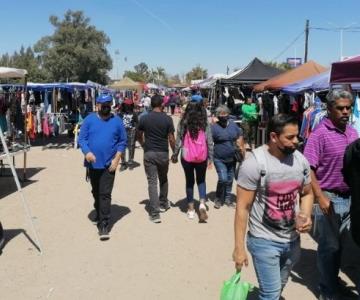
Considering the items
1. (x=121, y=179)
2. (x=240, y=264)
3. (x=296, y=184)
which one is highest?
(x=296, y=184)

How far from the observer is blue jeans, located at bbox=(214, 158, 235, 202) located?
782 cm

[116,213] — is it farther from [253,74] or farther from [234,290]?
[253,74]

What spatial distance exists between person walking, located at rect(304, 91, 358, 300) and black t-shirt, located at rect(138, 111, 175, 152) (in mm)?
3312

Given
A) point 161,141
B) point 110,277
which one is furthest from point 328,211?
point 161,141

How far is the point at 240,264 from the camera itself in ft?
10.6

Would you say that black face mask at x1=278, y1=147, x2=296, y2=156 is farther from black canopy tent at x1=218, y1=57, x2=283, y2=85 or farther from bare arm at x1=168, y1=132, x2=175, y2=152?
black canopy tent at x1=218, y1=57, x2=283, y2=85

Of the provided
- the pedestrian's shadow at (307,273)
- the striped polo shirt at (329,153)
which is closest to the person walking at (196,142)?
the pedestrian's shadow at (307,273)

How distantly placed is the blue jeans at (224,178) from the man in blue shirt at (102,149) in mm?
1991

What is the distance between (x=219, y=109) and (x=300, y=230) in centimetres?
457

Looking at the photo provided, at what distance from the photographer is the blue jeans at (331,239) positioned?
4.14 m

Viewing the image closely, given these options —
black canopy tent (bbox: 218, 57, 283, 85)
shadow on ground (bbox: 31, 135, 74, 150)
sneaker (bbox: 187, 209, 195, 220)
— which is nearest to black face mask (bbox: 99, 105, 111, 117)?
sneaker (bbox: 187, 209, 195, 220)

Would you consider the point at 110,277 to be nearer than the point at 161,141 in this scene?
Yes

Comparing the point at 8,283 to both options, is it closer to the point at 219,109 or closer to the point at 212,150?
the point at 212,150

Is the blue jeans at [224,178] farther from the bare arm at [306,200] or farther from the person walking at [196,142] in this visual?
the bare arm at [306,200]
